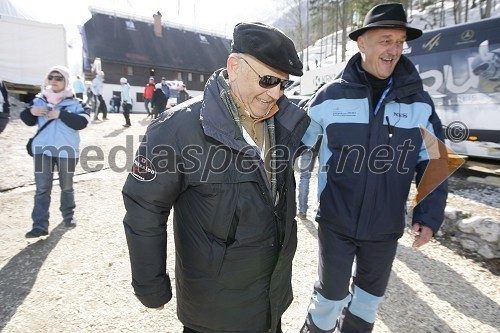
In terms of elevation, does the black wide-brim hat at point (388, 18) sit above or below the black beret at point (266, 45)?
above

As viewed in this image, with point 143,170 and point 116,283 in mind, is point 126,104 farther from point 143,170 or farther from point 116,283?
point 143,170

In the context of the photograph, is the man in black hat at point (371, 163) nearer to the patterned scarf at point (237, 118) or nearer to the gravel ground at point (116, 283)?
the patterned scarf at point (237, 118)

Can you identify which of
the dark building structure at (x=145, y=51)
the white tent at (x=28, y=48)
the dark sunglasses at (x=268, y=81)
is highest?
the dark building structure at (x=145, y=51)

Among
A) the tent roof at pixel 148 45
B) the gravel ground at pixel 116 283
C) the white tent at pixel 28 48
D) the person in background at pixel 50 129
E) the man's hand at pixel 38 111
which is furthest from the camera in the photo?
the tent roof at pixel 148 45

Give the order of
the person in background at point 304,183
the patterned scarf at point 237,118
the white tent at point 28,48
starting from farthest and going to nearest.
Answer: the white tent at point 28,48, the person in background at point 304,183, the patterned scarf at point 237,118

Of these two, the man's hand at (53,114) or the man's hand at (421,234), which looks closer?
the man's hand at (421,234)

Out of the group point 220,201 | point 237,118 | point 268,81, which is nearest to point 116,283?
point 220,201

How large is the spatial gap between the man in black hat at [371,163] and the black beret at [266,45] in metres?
0.79

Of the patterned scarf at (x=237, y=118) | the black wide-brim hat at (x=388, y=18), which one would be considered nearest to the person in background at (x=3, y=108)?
the patterned scarf at (x=237, y=118)

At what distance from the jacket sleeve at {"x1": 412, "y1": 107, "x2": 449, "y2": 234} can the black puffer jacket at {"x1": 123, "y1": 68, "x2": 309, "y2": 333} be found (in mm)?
1157

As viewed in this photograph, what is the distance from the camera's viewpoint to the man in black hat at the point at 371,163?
2082 millimetres

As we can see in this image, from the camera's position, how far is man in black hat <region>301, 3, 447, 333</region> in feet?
6.83

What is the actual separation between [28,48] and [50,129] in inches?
493

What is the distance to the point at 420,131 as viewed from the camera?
2.10m
